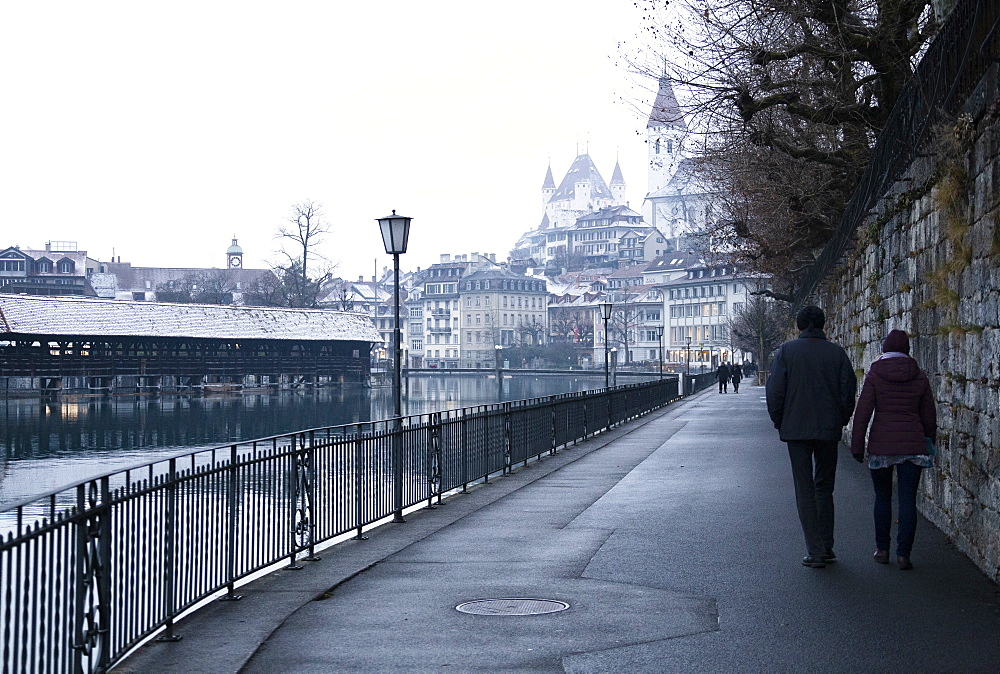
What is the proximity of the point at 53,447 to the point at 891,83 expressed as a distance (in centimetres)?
3184

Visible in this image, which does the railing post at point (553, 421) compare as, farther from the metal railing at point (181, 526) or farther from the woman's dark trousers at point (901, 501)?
the woman's dark trousers at point (901, 501)

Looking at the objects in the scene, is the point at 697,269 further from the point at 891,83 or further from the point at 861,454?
the point at 861,454

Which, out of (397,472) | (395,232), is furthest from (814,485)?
(395,232)

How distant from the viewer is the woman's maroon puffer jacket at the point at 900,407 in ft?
30.1

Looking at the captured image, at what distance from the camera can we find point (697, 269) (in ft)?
521

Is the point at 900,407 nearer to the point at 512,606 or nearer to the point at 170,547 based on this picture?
the point at 512,606

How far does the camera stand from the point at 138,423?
187 ft

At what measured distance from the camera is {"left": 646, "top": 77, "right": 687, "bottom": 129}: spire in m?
20.1

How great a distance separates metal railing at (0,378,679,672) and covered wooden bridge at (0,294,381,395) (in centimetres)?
7390

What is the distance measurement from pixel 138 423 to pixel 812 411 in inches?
2001

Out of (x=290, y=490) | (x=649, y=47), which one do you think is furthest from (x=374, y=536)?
(x=649, y=47)

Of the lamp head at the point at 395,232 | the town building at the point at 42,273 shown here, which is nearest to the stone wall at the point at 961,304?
the lamp head at the point at 395,232

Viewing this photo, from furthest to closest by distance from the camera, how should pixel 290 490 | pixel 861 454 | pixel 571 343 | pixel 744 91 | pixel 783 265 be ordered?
pixel 571 343
pixel 783 265
pixel 744 91
pixel 290 490
pixel 861 454

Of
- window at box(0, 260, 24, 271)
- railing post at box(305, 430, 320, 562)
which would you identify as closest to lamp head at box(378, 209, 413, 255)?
railing post at box(305, 430, 320, 562)
